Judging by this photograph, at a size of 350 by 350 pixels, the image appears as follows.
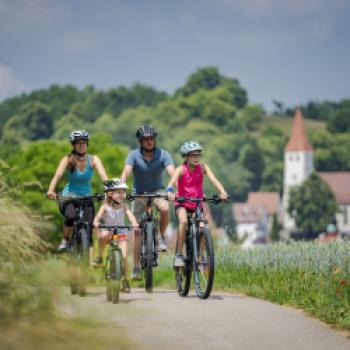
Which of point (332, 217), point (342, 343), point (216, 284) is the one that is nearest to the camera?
point (342, 343)

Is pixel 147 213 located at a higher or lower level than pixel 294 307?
higher

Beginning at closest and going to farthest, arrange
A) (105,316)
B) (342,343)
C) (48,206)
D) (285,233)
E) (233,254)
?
(105,316), (342,343), (233,254), (48,206), (285,233)

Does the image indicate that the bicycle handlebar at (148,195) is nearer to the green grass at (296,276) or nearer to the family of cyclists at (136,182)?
the family of cyclists at (136,182)

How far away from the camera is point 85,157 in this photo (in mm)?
11055

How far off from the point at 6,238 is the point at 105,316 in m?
1.48

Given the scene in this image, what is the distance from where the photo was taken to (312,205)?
176 meters

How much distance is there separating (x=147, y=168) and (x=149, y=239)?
684 millimetres

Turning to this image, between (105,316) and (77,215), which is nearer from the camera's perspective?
(105,316)

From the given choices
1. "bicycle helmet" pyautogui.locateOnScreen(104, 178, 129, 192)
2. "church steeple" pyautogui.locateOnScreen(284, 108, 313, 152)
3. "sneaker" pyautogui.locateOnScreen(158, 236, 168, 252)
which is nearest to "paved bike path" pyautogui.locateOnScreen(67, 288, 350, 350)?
"sneaker" pyautogui.locateOnScreen(158, 236, 168, 252)

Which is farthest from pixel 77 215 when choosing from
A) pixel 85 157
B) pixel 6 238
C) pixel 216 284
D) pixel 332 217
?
pixel 332 217

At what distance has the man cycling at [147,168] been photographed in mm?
11023

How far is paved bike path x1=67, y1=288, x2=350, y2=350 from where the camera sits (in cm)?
738

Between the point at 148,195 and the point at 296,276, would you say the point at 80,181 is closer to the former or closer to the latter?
the point at 148,195

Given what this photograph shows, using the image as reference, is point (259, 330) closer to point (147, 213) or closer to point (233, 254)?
point (147, 213)
